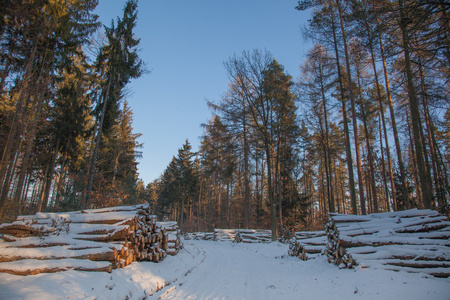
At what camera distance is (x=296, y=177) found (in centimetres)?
2292

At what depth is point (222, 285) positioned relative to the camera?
19.1ft

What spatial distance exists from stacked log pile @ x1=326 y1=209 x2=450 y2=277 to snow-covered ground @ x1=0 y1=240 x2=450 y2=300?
42 centimetres

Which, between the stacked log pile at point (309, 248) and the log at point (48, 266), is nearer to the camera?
the log at point (48, 266)

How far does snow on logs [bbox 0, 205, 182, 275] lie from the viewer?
4.82m

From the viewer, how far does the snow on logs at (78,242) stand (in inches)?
190

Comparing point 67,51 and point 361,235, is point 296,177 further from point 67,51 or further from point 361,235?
point 67,51

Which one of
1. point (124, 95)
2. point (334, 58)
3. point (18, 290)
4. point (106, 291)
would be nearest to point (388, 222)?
→ point (106, 291)

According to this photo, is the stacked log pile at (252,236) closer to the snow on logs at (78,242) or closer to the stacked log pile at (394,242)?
the stacked log pile at (394,242)

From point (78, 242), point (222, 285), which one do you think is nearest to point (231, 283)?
point (222, 285)

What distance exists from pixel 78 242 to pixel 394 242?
26.8ft

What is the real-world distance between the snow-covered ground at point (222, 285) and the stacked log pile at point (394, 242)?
420mm

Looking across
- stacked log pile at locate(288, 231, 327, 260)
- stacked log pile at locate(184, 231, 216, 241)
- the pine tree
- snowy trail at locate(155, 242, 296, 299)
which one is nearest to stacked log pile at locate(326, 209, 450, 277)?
stacked log pile at locate(288, 231, 327, 260)

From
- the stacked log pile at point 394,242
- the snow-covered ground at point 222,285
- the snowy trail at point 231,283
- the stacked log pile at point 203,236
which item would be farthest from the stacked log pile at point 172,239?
the stacked log pile at point 203,236

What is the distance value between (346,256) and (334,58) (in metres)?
12.8
